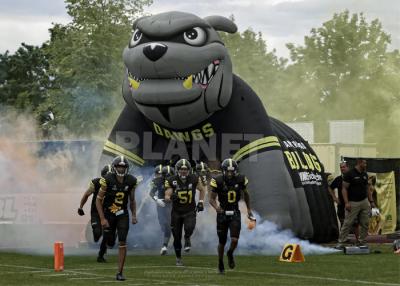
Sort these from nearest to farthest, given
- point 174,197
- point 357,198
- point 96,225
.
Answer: point 174,197
point 96,225
point 357,198

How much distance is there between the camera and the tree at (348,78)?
5481cm

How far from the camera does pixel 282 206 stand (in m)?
20.7

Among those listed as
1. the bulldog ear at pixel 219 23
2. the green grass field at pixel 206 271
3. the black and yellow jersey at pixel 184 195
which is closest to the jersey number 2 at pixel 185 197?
the black and yellow jersey at pixel 184 195

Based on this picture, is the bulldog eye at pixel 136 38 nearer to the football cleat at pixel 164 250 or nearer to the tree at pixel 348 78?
the football cleat at pixel 164 250

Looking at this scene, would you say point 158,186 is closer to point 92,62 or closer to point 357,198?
point 357,198

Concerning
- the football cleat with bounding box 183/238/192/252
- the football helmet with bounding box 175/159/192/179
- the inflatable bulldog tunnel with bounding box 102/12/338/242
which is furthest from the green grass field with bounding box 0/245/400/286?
the inflatable bulldog tunnel with bounding box 102/12/338/242

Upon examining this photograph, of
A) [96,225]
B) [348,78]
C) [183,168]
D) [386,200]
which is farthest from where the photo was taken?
[348,78]

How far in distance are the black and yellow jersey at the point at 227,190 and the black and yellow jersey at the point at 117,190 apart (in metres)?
1.38

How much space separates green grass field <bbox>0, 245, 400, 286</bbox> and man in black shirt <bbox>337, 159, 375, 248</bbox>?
1.16 metres

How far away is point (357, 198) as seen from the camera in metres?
20.8

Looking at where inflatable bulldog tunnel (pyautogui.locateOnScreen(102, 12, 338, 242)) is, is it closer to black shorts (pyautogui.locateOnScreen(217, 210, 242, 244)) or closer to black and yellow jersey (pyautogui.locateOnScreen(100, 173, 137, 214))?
black shorts (pyautogui.locateOnScreen(217, 210, 242, 244))

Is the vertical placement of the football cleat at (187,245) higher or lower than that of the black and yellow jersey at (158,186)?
lower

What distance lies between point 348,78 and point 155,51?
36960 millimetres

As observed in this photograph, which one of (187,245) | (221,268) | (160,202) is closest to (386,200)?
(187,245)
